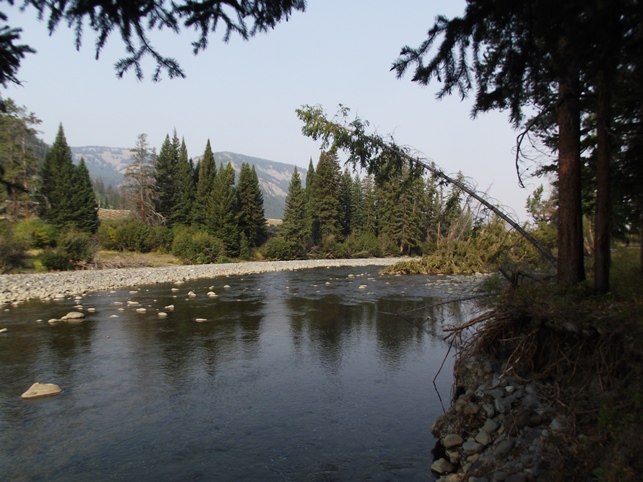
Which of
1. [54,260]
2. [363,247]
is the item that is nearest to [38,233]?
[54,260]

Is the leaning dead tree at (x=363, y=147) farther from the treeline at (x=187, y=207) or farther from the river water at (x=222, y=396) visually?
the treeline at (x=187, y=207)

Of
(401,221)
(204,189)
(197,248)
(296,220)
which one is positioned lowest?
(197,248)

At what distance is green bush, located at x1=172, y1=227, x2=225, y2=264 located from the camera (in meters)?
35.5

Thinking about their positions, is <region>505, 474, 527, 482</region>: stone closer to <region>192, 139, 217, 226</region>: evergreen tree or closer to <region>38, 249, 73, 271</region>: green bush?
<region>38, 249, 73, 271</region>: green bush

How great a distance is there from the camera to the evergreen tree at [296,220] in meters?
44.9

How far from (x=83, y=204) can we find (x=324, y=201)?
2337cm

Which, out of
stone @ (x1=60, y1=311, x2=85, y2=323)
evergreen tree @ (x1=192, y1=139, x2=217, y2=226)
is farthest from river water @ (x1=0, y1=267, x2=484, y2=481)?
evergreen tree @ (x1=192, y1=139, x2=217, y2=226)

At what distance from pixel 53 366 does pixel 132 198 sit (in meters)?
37.6

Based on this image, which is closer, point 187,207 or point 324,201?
point 187,207

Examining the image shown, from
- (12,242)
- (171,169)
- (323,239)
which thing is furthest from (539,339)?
(171,169)

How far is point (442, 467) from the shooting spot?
4.83 metres

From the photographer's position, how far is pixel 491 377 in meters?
5.94

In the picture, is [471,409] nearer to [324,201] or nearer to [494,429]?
[494,429]

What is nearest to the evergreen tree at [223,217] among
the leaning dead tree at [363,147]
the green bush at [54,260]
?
the green bush at [54,260]
